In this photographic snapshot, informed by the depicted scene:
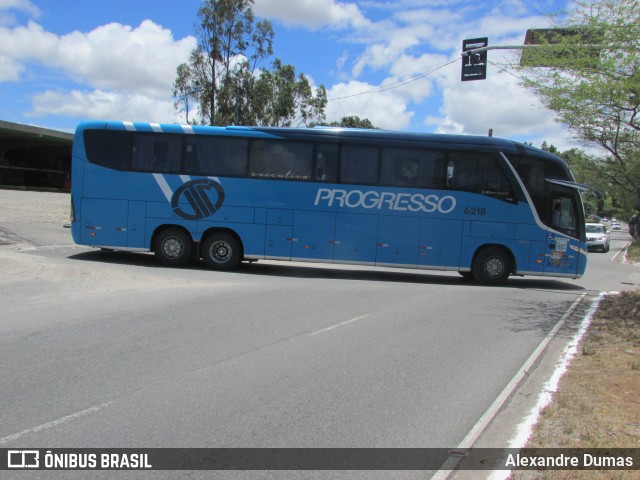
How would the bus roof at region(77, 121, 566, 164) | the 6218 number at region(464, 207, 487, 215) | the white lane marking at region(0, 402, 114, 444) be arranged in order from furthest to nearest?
the 6218 number at region(464, 207, 487, 215) < the bus roof at region(77, 121, 566, 164) < the white lane marking at region(0, 402, 114, 444)

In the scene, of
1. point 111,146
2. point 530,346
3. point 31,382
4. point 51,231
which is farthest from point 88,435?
point 51,231

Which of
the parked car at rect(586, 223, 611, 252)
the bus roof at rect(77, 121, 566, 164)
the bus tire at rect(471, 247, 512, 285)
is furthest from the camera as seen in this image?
the parked car at rect(586, 223, 611, 252)

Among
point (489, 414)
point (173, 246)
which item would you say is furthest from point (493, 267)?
point (489, 414)

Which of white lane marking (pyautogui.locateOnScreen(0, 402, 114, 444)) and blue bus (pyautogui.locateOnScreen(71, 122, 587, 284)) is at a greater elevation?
blue bus (pyautogui.locateOnScreen(71, 122, 587, 284))

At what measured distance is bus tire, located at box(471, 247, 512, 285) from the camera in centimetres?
1480

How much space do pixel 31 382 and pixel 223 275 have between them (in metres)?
8.78

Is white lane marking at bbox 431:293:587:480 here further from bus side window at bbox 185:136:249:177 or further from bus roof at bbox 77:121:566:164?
bus side window at bbox 185:136:249:177

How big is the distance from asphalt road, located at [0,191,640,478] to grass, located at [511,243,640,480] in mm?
657

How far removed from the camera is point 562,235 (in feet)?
48.4

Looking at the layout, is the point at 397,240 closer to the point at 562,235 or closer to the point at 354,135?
the point at 354,135

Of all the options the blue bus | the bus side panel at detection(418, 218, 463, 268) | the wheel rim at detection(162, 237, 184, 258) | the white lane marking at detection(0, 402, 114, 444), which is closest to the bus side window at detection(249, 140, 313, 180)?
the blue bus

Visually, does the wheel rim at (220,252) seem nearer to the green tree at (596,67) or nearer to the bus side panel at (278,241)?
the bus side panel at (278,241)

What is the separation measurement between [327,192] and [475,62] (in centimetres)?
557

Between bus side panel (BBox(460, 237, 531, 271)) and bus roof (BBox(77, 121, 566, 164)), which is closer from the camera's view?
bus roof (BBox(77, 121, 566, 164))
